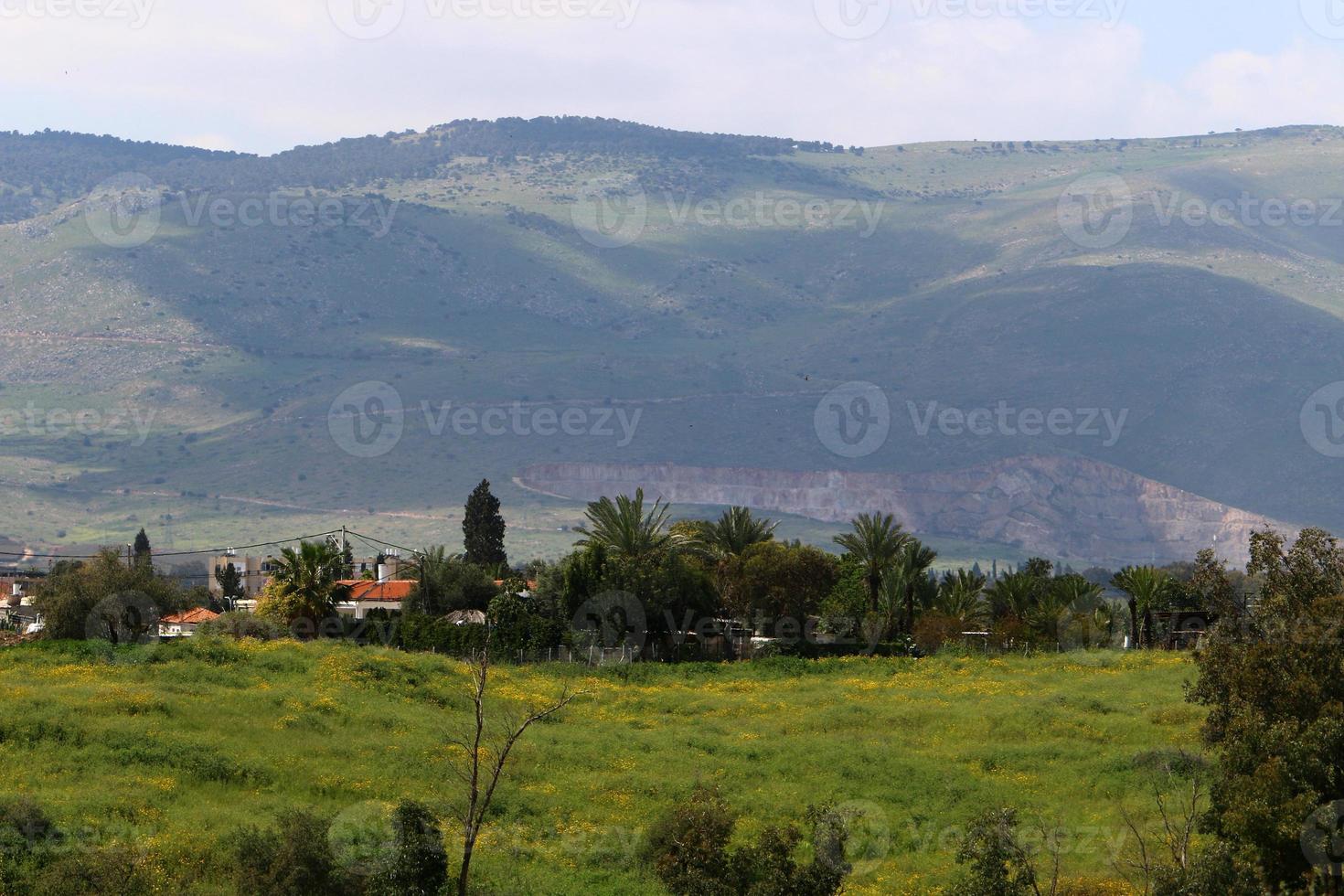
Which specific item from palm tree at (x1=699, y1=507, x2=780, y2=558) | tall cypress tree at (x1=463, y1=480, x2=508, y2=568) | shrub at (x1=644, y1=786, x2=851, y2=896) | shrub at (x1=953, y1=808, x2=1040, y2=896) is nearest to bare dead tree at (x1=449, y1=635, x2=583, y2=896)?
shrub at (x1=644, y1=786, x2=851, y2=896)

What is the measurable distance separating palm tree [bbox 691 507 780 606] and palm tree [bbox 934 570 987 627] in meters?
9.60

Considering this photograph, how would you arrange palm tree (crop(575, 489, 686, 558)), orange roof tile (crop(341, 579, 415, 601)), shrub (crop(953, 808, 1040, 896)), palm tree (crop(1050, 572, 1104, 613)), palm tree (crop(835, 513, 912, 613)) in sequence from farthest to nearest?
orange roof tile (crop(341, 579, 415, 601))
palm tree (crop(1050, 572, 1104, 613))
palm tree (crop(835, 513, 912, 613))
palm tree (crop(575, 489, 686, 558))
shrub (crop(953, 808, 1040, 896))

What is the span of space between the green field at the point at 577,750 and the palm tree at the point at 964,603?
1671 centimetres

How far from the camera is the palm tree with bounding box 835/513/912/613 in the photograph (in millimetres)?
79000

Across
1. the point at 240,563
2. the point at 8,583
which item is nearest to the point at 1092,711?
the point at 8,583

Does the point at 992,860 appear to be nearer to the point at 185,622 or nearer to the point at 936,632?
the point at 936,632

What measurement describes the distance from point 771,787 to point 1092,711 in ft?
47.6

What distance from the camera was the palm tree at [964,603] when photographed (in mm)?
80750

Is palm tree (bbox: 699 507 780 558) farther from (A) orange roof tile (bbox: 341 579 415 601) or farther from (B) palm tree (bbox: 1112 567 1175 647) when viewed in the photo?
(A) orange roof tile (bbox: 341 579 415 601)

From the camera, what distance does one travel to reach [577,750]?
4866cm

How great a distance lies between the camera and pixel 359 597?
326 feet

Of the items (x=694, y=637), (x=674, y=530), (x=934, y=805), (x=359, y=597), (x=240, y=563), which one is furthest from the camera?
(x=240, y=563)

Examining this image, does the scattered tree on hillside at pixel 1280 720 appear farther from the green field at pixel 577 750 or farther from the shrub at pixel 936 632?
the shrub at pixel 936 632

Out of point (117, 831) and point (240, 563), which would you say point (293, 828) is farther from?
point (240, 563)
